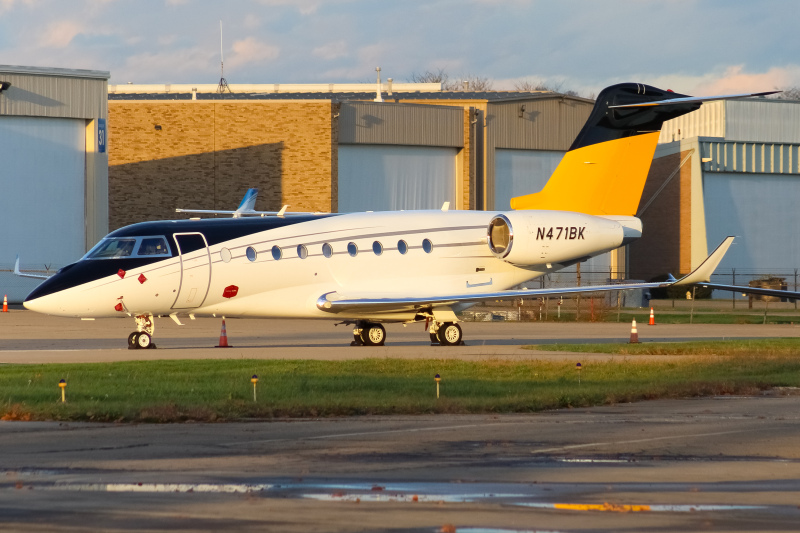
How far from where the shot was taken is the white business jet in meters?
23.9

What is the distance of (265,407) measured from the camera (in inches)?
523

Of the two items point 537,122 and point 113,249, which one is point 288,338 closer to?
point 113,249

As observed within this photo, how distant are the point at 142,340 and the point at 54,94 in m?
32.2

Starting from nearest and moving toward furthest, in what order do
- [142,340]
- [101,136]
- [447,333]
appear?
[142,340] → [447,333] → [101,136]

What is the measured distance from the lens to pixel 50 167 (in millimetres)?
53594

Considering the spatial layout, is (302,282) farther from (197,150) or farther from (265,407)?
(197,150)

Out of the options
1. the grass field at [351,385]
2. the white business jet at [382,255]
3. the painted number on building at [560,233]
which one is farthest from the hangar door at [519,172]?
the grass field at [351,385]

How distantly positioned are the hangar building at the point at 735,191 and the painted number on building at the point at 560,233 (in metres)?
42.5

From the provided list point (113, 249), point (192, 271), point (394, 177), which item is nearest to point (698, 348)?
point (192, 271)

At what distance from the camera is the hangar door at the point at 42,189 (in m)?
52.8

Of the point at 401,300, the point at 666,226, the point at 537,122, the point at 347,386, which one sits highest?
the point at 537,122

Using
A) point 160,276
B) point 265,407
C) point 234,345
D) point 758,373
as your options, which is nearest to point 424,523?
point 265,407

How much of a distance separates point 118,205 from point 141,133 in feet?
14.2

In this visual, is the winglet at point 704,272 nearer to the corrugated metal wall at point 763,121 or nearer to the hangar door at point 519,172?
the hangar door at point 519,172
